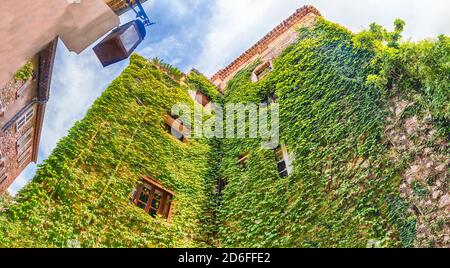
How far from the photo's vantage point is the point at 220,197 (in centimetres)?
1079

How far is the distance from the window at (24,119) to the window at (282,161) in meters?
10.8

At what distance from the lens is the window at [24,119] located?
13764mm

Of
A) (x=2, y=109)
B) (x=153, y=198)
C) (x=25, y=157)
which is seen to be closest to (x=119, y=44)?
(x=153, y=198)

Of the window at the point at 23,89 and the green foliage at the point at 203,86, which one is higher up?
the green foliage at the point at 203,86

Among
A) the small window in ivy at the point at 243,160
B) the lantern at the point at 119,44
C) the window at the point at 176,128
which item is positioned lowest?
the lantern at the point at 119,44

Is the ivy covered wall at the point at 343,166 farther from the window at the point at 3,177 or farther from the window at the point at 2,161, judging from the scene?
the window at the point at 3,177

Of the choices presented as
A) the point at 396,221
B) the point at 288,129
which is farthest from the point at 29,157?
the point at 396,221

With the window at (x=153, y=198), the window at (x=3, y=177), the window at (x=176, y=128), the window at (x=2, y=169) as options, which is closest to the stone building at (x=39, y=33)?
the window at (x=2, y=169)

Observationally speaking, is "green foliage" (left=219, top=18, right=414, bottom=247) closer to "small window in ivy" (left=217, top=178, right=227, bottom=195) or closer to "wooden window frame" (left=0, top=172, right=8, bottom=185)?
"small window in ivy" (left=217, top=178, right=227, bottom=195)

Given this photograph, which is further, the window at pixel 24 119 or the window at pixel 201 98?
the window at pixel 201 98

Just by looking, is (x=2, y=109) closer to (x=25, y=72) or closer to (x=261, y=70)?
(x=25, y=72)

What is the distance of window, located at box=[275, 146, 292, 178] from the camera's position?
9.76 metres

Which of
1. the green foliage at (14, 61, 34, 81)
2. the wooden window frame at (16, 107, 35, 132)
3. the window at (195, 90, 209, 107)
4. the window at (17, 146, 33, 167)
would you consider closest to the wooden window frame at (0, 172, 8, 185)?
the window at (17, 146, 33, 167)
